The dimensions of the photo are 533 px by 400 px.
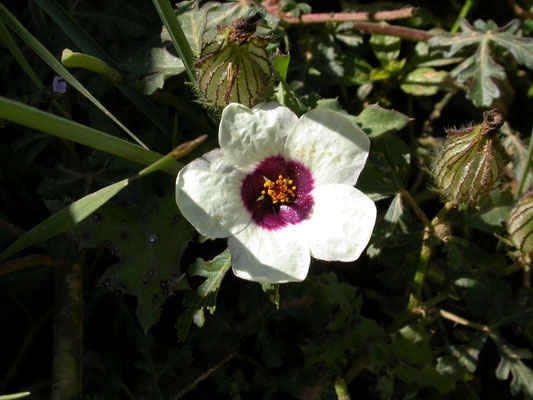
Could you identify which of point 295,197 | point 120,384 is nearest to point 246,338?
point 120,384

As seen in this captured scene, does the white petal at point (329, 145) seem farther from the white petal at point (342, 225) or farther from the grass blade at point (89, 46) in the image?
the grass blade at point (89, 46)

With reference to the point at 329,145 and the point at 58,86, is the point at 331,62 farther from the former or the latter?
the point at 58,86

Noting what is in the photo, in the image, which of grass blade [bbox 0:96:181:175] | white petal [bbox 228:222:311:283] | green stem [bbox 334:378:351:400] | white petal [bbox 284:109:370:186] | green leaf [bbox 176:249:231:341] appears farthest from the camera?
green stem [bbox 334:378:351:400]

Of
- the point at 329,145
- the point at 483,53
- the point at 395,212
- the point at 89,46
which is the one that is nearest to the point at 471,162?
the point at 395,212

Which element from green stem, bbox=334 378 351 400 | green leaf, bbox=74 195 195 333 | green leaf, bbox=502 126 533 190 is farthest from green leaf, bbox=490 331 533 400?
green leaf, bbox=74 195 195 333

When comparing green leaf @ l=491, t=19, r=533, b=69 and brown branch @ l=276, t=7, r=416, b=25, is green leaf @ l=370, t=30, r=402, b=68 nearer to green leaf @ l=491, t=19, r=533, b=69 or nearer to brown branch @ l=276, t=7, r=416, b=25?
brown branch @ l=276, t=7, r=416, b=25

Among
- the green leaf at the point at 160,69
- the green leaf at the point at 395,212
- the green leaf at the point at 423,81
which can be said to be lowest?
the green leaf at the point at 423,81

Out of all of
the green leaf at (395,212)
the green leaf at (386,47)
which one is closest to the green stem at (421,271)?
the green leaf at (395,212)
